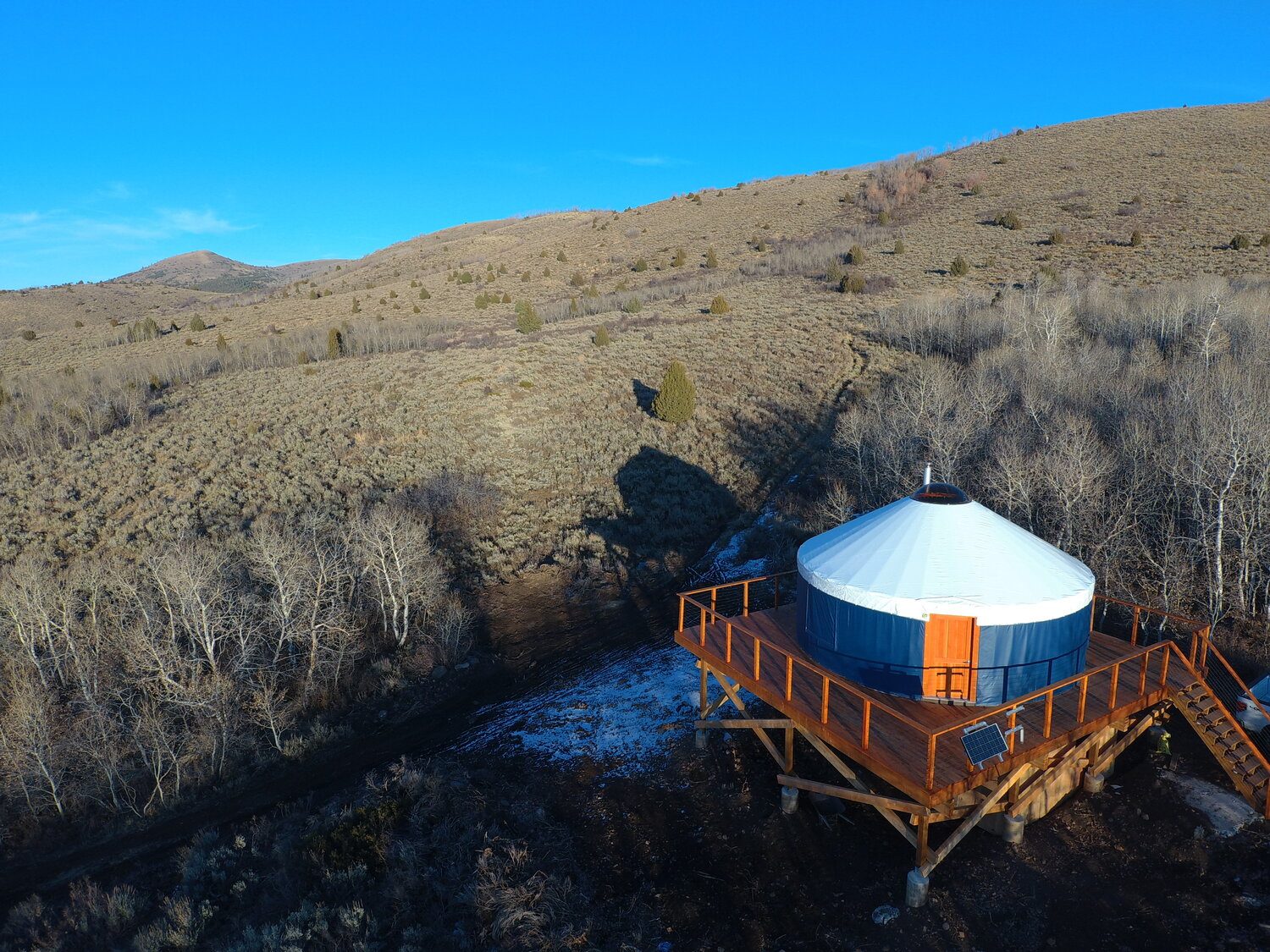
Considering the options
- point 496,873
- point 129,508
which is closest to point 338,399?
point 129,508

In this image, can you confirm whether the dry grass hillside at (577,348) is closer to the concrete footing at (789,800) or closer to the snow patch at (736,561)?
the snow patch at (736,561)

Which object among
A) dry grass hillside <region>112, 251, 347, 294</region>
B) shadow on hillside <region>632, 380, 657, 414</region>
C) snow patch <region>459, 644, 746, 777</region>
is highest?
dry grass hillside <region>112, 251, 347, 294</region>

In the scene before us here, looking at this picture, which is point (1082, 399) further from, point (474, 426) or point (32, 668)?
point (32, 668)

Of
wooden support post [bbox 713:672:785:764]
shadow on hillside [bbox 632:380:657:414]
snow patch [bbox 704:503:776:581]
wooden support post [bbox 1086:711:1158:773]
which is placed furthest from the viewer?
shadow on hillside [bbox 632:380:657:414]

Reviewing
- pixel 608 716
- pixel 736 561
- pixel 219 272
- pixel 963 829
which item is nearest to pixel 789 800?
pixel 963 829

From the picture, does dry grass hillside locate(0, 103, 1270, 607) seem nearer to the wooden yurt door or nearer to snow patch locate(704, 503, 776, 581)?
snow patch locate(704, 503, 776, 581)

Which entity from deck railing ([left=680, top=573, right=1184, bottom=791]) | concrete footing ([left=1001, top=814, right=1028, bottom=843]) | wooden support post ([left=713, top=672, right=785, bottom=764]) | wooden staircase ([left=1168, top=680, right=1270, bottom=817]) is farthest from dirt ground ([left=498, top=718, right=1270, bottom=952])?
deck railing ([left=680, top=573, right=1184, bottom=791])
